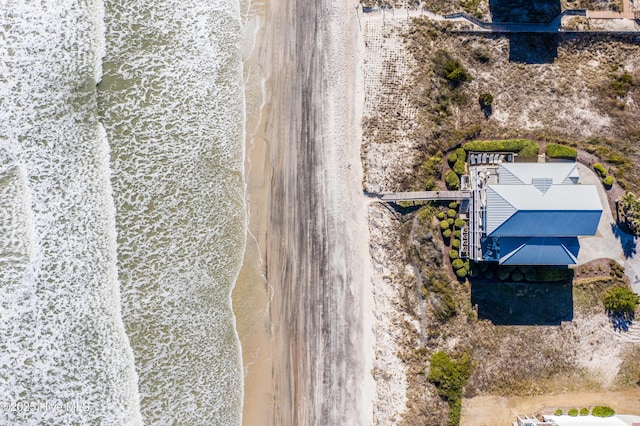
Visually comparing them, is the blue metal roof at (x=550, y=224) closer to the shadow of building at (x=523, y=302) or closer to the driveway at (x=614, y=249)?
the driveway at (x=614, y=249)

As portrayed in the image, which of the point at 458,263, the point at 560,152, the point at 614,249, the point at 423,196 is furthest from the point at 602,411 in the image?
the point at 423,196

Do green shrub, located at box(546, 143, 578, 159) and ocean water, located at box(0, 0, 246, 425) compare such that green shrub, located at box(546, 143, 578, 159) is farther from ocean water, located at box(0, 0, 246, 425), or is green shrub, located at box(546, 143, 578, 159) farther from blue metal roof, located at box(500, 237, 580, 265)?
ocean water, located at box(0, 0, 246, 425)

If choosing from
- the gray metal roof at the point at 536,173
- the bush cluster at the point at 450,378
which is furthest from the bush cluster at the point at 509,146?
the bush cluster at the point at 450,378

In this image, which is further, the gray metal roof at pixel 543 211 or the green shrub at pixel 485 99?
the green shrub at pixel 485 99

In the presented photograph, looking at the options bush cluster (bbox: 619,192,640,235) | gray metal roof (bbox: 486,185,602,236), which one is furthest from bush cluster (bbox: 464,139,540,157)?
bush cluster (bbox: 619,192,640,235)

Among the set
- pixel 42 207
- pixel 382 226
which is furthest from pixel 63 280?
pixel 382 226

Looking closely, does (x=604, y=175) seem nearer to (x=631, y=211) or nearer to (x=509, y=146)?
(x=631, y=211)
